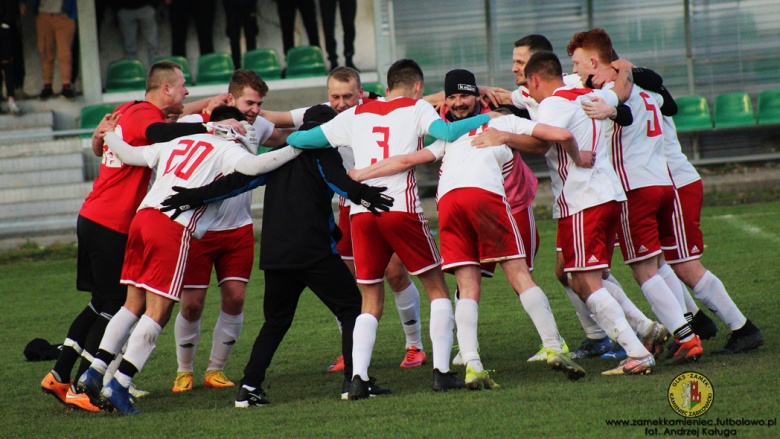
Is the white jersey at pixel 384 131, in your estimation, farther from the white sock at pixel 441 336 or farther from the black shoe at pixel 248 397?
the black shoe at pixel 248 397

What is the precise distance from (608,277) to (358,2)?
14.1 metres

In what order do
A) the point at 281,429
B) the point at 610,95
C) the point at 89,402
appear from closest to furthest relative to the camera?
1. the point at 281,429
2. the point at 89,402
3. the point at 610,95

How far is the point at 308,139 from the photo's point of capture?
15.2ft

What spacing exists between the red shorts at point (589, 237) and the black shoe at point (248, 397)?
6.89ft

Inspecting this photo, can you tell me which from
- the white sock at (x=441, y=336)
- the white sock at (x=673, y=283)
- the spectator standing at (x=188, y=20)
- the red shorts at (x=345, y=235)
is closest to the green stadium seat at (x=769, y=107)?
the spectator standing at (x=188, y=20)

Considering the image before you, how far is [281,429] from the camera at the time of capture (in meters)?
3.91

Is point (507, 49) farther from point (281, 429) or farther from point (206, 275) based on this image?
point (281, 429)

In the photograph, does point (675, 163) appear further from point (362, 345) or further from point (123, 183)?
point (123, 183)

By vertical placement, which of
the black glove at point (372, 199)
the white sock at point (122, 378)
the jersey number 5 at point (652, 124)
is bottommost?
the white sock at point (122, 378)

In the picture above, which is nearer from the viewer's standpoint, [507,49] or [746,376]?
[746,376]

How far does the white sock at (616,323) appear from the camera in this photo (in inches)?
179

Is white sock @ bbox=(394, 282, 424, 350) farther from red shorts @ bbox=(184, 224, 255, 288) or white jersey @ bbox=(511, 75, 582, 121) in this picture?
white jersey @ bbox=(511, 75, 582, 121)

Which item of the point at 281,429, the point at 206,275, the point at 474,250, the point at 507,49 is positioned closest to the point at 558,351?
the point at 474,250

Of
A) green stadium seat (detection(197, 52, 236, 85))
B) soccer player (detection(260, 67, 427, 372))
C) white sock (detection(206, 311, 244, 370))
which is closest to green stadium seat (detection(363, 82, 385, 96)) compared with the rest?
green stadium seat (detection(197, 52, 236, 85))
